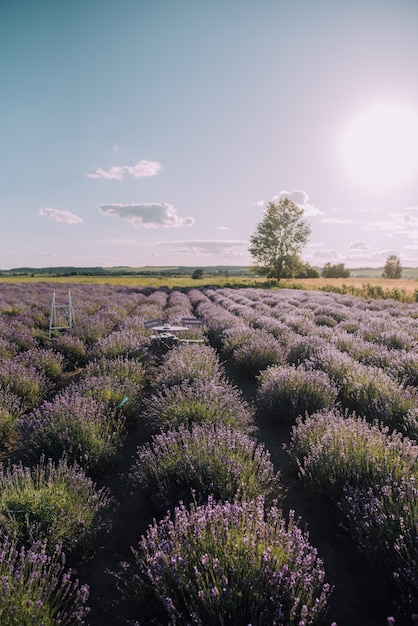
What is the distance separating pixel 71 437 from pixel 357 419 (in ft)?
9.26

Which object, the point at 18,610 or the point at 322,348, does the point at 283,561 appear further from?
the point at 322,348

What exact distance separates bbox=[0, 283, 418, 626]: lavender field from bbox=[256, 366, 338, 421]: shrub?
25 millimetres

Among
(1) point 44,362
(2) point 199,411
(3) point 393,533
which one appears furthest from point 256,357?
(3) point 393,533

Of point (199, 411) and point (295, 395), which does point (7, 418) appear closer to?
point (199, 411)

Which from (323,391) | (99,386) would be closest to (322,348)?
(323,391)

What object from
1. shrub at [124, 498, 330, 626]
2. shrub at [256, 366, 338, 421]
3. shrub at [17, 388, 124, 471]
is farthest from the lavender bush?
shrub at [124, 498, 330, 626]

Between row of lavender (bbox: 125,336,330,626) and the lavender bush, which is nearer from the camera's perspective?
row of lavender (bbox: 125,336,330,626)

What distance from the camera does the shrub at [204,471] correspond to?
295cm

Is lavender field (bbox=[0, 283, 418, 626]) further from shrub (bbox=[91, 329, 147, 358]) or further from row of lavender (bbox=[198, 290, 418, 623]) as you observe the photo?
shrub (bbox=[91, 329, 147, 358])

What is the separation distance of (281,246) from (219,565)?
4640cm

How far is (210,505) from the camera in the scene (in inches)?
90.6

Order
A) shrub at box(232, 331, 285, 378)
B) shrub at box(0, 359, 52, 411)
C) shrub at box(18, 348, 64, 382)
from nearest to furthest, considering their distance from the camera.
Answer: shrub at box(0, 359, 52, 411), shrub at box(18, 348, 64, 382), shrub at box(232, 331, 285, 378)

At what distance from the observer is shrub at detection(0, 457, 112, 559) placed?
2.51 m

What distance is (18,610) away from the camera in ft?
5.72
